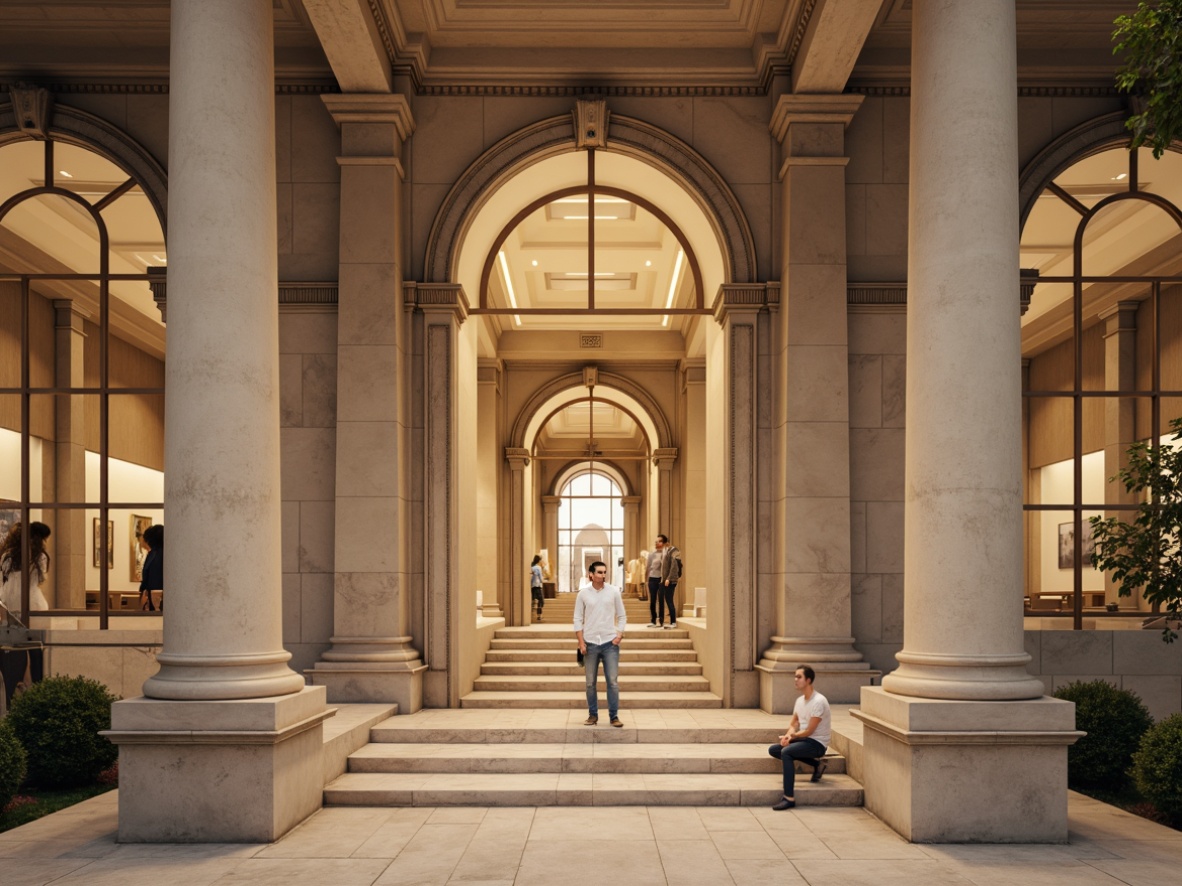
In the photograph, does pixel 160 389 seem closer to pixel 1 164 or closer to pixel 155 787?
pixel 1 164

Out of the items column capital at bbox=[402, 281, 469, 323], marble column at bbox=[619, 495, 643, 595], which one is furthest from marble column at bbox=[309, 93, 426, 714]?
marble column at bbox=[619, 495, 643, 595]

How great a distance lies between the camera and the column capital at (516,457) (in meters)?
26.5

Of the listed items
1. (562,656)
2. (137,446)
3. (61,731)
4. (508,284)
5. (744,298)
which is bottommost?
(562,656)

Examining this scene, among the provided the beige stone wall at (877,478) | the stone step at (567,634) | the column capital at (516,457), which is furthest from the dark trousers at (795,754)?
the column capital at (516,457)

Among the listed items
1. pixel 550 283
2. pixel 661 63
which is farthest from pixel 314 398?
pixel 550 283

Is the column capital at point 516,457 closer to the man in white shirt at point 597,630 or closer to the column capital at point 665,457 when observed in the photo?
the column capital at point 665,457

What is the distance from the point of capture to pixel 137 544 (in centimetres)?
1689

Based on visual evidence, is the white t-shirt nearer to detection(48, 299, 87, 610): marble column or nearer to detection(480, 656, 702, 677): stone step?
detection(480, 656, 702, 677): stone step

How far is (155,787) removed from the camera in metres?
8.81

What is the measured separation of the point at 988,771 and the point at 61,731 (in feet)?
28.2

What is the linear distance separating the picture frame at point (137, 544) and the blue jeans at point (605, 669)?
6774 millimetres

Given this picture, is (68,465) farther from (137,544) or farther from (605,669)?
(605,669)

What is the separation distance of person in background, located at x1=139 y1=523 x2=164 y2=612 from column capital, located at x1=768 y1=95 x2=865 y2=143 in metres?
9.48

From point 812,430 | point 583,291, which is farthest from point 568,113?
point 583,291
